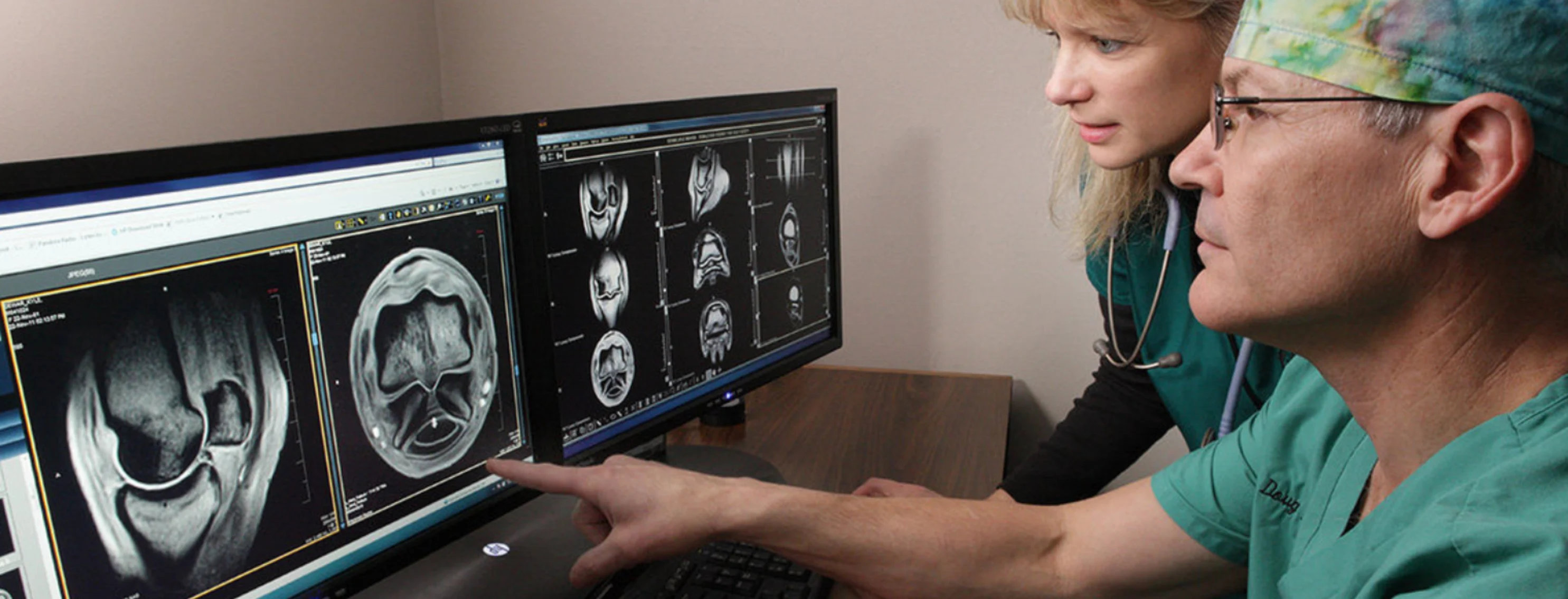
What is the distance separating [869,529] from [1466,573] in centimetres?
51

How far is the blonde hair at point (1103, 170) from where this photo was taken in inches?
43.0

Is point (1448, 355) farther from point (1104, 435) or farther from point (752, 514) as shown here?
point (1104, 435)

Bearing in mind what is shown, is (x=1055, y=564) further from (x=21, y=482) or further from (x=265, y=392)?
(x=21, y=482)

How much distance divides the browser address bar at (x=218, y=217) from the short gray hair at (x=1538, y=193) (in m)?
0.68

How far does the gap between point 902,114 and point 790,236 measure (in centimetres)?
46

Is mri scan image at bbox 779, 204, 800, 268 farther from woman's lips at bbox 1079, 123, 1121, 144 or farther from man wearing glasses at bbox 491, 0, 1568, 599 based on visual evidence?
man wearing glasses at bbox 491, 0, 1568, 599

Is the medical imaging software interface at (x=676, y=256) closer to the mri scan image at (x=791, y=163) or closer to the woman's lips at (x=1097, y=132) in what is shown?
the mri scan image at (x=791, y=163)

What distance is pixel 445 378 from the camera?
96 cm

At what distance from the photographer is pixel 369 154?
0.85 m

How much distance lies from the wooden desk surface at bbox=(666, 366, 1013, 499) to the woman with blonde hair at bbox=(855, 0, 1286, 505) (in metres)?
0.08

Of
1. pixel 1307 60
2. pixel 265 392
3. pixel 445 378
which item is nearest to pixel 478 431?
pixel 445 378

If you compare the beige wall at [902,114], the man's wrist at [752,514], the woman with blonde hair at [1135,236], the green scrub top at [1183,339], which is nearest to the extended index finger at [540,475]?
the man's wrist at [752,514]

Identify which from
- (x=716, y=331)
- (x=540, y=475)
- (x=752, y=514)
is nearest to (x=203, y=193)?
(x=540, y=475)

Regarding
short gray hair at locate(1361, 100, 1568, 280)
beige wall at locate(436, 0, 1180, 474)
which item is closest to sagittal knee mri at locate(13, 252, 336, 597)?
short gray hair at locate(1361, 100, 1568, 280)
